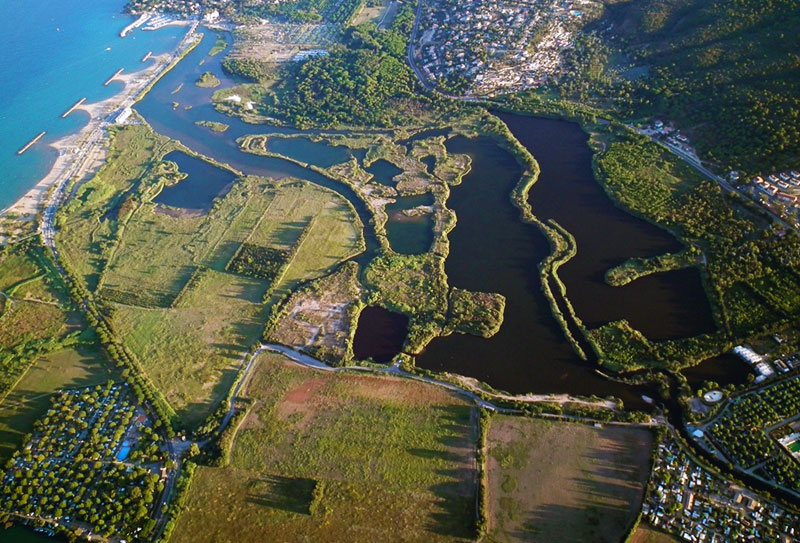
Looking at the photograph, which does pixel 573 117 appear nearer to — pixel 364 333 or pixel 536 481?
pixel 364 333

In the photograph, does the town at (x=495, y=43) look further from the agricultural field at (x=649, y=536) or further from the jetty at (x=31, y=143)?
the agricultural field at (x=649, y=536)

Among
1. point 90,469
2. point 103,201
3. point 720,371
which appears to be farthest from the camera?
point 103,201

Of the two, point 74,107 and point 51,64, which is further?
point 51,64

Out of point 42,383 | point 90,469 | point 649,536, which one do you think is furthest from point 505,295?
point 42,383

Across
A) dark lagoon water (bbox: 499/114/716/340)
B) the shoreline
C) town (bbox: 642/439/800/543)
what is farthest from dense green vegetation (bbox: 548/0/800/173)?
the shoreline

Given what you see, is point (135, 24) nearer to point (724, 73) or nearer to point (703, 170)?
point (724, 73)

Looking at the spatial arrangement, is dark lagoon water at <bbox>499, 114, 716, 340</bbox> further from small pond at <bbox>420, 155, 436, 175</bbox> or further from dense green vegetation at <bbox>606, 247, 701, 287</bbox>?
small pond at <bbox>420, 155, 436, 175</bbox>
